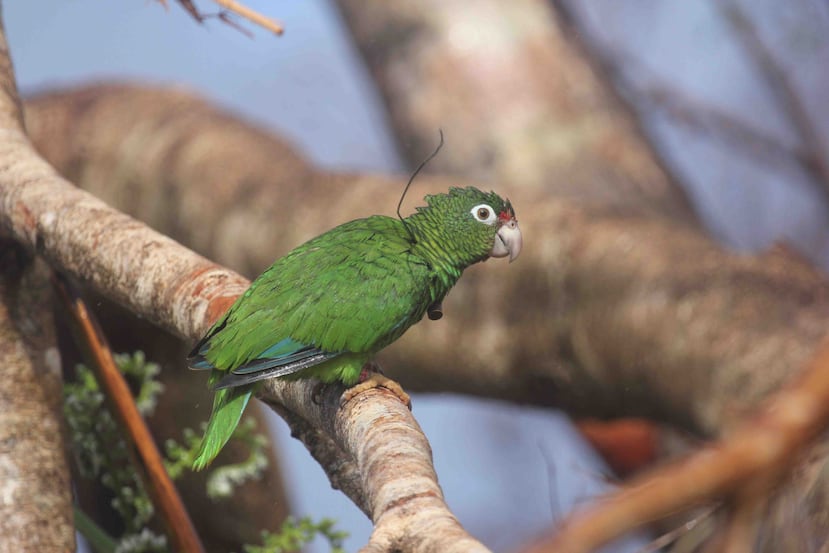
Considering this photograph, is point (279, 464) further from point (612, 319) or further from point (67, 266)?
point (67, 266)

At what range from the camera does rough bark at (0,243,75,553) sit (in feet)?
5.52

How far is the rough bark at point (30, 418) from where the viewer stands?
1.68 meters

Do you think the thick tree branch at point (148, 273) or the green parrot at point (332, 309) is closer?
the thick tree branch at point (148, 273)

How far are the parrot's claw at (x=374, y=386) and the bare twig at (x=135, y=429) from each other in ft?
1.60

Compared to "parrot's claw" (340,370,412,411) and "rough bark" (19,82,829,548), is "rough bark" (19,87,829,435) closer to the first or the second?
"rough bark" (19,82,829,548)

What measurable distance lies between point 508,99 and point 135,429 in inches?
102

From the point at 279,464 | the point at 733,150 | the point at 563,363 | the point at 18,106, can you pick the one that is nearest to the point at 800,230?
the point at 733,150

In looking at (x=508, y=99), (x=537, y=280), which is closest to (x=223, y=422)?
(x=537, y=280)

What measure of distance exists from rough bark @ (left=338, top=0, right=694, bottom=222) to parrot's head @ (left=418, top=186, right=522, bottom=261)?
2.12 metres

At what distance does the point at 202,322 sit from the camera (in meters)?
1.55

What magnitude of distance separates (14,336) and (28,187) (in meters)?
0.29

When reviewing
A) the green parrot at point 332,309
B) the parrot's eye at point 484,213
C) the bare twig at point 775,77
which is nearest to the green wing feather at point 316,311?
the green parrot at point 332,309

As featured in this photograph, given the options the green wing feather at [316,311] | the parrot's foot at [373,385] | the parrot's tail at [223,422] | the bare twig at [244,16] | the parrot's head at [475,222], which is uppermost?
the bare twig at [244,16]

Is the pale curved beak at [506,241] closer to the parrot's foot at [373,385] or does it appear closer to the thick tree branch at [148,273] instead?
the parrot's foot at [373,385]
